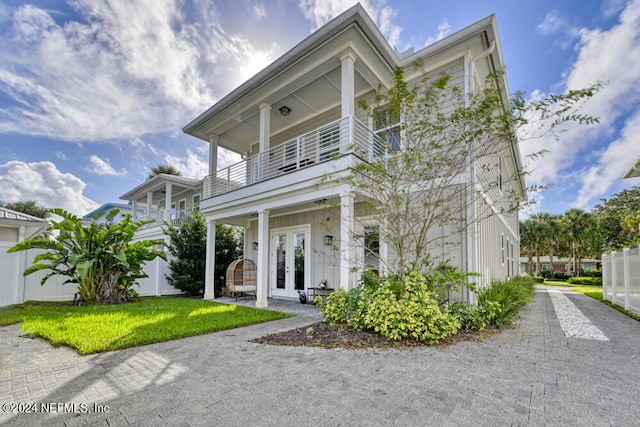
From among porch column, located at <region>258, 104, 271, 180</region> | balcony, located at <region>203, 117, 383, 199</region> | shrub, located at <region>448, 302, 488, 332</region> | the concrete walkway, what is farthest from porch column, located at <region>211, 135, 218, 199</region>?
shrub, located at <region>448, 302, 488, 332</region>

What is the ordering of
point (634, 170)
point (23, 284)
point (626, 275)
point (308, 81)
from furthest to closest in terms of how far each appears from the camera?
point (634, 170) < point (23, 284) < point (626, 275) < point (308, 81)

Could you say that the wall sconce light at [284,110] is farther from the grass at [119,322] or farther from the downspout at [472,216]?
the grass at [119,322]

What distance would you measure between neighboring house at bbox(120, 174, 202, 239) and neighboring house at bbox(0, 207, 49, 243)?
4515 millimetres

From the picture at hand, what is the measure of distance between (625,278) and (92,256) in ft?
48.2

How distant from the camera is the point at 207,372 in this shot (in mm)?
3547

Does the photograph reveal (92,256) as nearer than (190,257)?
Yes

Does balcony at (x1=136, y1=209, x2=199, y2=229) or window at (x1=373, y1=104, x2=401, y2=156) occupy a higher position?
window at (x1=373, y1=104, x2=401, y2=156)

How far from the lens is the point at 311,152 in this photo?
8922 mm

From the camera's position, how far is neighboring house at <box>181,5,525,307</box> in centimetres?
668

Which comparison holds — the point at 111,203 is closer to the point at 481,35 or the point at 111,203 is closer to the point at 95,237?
the point at 95,237

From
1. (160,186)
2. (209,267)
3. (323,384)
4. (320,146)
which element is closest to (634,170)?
(320,146)

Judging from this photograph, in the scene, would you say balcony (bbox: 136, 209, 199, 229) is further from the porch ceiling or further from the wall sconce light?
the wall sconce light

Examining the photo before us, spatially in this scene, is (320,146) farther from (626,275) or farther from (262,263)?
(626,275)

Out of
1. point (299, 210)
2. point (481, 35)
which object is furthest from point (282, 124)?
point (481, 35)
